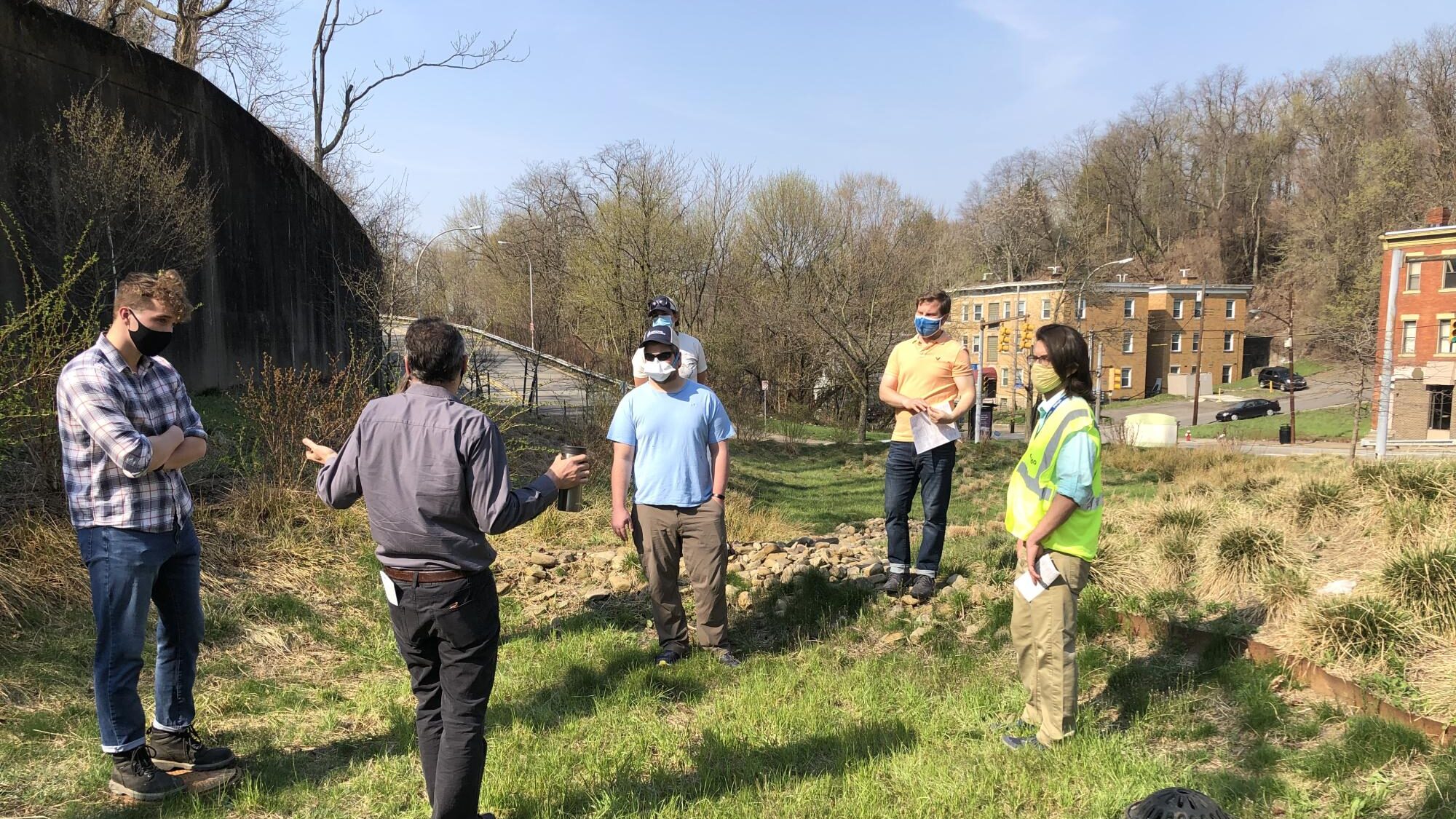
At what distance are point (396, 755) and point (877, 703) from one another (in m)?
2.36

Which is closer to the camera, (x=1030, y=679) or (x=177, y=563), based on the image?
(x=177, y=563)

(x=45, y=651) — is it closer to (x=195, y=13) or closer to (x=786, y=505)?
(x=786, y=505)

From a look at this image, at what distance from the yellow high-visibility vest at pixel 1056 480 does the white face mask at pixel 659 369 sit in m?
1.99

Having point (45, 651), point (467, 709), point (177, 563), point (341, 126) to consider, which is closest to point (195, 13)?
point (341, 126)

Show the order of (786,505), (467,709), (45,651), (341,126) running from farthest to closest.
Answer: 1. (341,126)
2. (786,505)
3. (45,651)
4. (467,709)

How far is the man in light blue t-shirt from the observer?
478cm

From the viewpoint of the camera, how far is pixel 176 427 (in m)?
3.47

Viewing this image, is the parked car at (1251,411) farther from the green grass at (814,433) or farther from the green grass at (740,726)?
the green grass at (740,726)

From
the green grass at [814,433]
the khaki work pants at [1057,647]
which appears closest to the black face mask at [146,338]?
the khaki work pants at [1057,647]

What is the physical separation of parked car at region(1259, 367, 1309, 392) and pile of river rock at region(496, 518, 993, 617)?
59.3m

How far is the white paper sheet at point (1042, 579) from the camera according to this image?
3.60m

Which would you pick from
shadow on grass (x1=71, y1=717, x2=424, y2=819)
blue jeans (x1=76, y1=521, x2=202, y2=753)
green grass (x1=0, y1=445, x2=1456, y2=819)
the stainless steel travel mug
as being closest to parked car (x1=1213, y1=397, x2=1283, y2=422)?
green grass (x1=0, y1=445, x2=1456, y2=819)

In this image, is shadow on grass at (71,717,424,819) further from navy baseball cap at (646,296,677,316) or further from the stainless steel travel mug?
navy baseball cap at (646,296,677,316)

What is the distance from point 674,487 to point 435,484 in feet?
Answer: 6.81
